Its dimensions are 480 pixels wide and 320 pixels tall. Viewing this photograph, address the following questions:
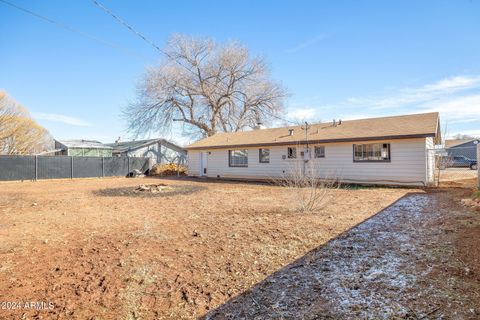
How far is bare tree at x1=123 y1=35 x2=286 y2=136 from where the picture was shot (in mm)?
27469

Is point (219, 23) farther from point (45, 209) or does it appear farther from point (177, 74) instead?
point (177, 74)

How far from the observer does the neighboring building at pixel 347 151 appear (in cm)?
1203

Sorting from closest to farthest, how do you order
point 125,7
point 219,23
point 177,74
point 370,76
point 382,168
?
point 125,7
point 382,168
point 219,23
point 370,76
point 177,74

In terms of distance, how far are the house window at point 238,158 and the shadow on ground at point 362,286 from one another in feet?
44.1

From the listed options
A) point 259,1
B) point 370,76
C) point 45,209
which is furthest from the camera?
point 370,76

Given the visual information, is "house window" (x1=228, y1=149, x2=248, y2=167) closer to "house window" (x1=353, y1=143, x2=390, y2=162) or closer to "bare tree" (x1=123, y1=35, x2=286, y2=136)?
"house window" (x1=353, y1=143, x2=390, y2=162)

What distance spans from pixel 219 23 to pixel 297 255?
13.3 metres

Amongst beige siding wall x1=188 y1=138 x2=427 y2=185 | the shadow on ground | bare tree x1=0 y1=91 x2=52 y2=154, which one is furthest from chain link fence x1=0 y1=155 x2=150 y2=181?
the shadow on ground

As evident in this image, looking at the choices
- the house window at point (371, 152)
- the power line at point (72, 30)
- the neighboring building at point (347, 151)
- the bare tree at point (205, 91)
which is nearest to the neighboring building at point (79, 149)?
the bare tree at point (205, 91)

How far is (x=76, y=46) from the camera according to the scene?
479 inches

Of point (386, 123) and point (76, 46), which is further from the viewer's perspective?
point (386, 123)

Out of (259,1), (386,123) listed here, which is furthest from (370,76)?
(259,1)

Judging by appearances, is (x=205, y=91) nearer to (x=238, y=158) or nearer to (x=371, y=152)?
(x=238, y=158)

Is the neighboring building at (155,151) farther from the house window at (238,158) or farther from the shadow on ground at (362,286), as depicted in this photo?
the shadow on ground at (362,286)
